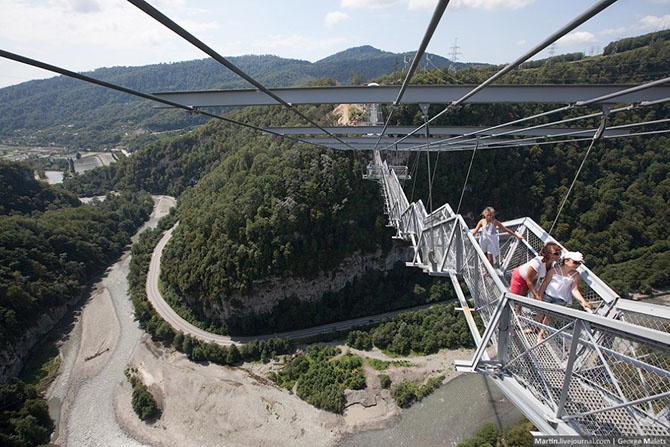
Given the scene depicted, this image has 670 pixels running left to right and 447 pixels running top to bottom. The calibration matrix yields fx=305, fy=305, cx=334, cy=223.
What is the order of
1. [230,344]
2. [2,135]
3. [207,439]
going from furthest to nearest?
[2,135] < [230,344] < [207,439]

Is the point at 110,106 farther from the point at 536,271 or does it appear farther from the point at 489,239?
the point at 536,271

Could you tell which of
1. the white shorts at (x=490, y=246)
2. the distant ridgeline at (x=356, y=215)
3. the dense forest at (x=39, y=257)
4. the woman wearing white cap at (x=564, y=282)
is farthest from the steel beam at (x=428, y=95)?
the dense forest at (x=39, y=257)

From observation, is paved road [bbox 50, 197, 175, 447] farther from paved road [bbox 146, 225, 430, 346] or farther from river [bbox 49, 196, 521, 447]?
paved road [bbox 146, 225, 430, 346]

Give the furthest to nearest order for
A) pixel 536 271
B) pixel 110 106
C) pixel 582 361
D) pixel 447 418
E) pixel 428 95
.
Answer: pixel 110 106
pixel 447 418
pixel 428 95
pixel 536 271
pixel 582 361

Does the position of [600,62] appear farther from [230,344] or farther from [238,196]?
[230,344]

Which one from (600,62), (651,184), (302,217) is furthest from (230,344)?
(600,62)

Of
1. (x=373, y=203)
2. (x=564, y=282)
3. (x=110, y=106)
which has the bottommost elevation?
(x=373, y=203)

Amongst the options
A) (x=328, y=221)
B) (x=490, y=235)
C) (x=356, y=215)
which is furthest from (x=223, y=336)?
A: (x=490, y=235)
